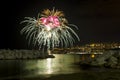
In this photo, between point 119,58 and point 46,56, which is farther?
point 46,56

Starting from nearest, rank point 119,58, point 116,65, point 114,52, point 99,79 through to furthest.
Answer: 1. point 99,79
2. point 116,65
3. point 119,58
4. point 114,52

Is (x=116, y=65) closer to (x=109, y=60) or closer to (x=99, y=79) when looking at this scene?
(x=109, y=60)

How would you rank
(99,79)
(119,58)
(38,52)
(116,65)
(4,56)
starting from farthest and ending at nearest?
(38,52) → (4,56) → (119,58) → (116,65) → (99,79)

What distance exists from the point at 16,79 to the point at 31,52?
396 ft

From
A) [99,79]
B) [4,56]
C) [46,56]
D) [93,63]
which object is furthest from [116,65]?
[46,56]

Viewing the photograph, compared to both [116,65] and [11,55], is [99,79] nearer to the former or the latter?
[116,65]

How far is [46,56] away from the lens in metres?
188

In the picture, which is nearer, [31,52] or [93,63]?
[93,63]

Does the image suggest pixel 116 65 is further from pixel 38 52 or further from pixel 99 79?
pixel 38 52

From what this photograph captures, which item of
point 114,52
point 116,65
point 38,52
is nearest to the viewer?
point 116,65

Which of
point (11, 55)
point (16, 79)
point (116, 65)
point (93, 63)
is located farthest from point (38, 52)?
point (16, 79)

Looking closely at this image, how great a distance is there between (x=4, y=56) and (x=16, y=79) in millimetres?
113774

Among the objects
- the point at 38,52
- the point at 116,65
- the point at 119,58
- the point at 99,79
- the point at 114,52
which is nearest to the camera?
the point at 99,79

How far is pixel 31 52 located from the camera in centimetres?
17475
